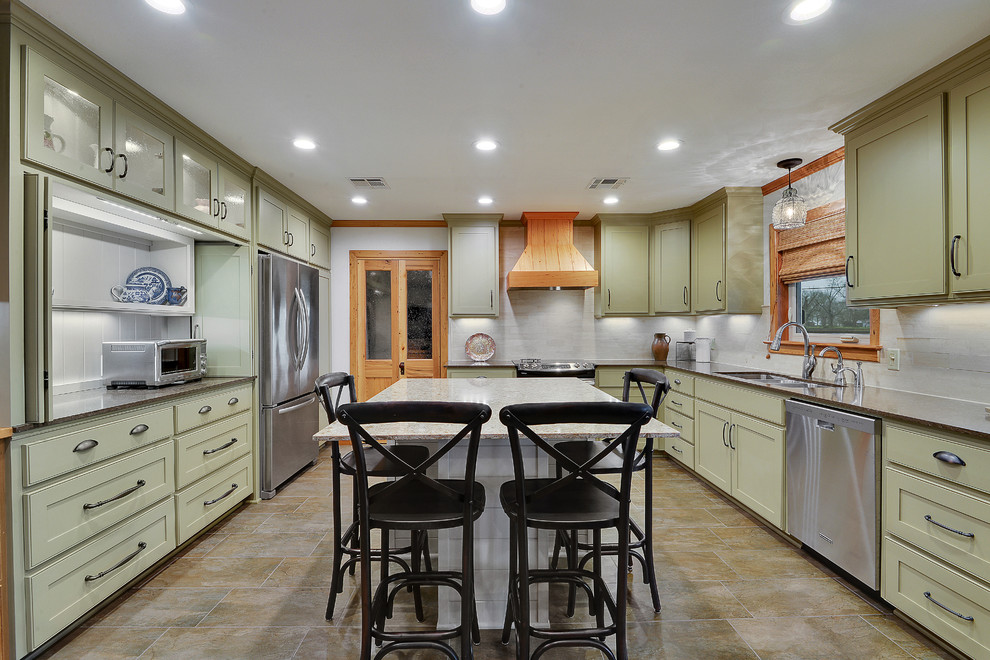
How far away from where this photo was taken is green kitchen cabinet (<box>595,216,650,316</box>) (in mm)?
5121

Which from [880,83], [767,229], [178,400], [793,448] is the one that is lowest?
[793,448]

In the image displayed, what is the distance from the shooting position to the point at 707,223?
4602 millimetres

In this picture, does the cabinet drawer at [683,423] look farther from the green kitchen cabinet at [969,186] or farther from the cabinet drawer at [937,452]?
the green kitchen cabinet at [969,186]

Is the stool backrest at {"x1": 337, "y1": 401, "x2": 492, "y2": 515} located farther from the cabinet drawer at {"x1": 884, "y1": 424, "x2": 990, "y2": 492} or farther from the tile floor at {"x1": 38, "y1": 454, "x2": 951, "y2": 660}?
the cabinet drawer at {"x1": 884, "y1": 424, "x2": 990, "y2": 492}

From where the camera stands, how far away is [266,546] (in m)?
2.86

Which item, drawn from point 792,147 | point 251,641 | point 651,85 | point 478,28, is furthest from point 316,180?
point 792,147

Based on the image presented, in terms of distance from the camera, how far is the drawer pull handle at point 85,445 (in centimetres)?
200

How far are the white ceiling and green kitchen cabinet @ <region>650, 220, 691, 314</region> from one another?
137 centimetres

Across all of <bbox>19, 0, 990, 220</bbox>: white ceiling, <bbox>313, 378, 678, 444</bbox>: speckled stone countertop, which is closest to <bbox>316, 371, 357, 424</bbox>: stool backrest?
<bbox>313, 378, 678, 444</bbox>: speckled stone countertop

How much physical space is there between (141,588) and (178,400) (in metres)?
0.91

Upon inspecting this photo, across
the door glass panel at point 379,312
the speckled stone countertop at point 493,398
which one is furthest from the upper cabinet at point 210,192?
the door glass panel at point 379,312

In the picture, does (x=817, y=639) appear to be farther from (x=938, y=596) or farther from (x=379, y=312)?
(x=379, y=312)

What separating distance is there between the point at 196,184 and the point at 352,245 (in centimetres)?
255

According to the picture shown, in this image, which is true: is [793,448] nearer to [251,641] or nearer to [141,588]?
[251,641]
